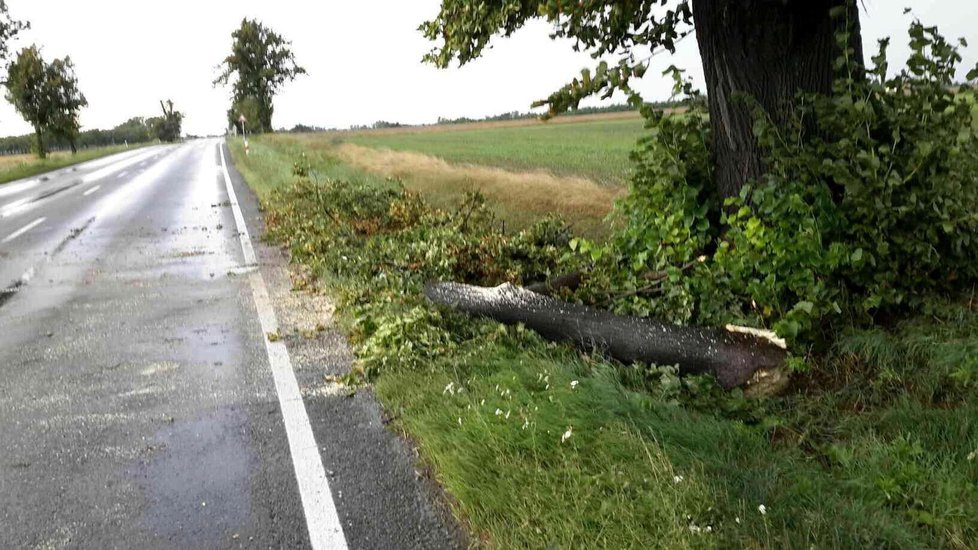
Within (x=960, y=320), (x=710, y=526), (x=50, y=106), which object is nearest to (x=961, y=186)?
(x=960, y=320)

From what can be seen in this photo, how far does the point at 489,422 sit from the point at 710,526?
1391 millimetres

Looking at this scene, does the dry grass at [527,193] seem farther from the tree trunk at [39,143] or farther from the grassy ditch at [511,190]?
the tree trunk at [39,143]

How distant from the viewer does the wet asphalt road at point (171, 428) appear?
11.1 feet

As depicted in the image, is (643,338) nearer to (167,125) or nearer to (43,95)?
(43,95)

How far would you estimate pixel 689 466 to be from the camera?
332 centimetres

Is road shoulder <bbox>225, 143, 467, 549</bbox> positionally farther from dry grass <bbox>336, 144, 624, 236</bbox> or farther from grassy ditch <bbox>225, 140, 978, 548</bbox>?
dry grass <bbox>336, 144, 624, 236</bbox>

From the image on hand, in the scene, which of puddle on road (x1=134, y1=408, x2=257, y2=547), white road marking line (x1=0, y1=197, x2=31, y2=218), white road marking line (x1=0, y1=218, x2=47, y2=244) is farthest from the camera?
white road marking line (x1=0, y1=197, x2=31, y2=218)

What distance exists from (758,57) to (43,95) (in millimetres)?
58400

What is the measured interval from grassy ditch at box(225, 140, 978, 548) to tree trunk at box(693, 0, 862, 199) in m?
1.66

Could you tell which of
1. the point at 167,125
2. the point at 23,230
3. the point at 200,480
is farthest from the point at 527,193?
the point at 167,125

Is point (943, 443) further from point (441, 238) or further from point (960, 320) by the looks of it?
point (441, 238)

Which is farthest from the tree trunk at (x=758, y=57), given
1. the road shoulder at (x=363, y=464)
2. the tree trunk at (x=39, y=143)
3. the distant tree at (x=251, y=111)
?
the distant tree at (x=251, y=111)

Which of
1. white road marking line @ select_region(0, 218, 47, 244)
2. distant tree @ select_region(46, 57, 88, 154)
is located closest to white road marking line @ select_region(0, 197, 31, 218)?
white road marking line @ select_region(0, 218, 47, 244)

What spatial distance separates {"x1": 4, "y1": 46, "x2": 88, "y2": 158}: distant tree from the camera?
49938mm
